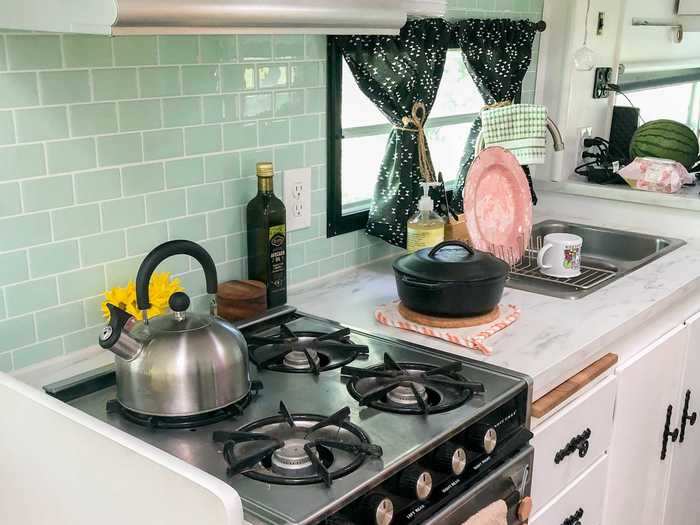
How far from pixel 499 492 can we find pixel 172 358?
2.11 ft

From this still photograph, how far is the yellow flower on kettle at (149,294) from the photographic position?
5.45 feet

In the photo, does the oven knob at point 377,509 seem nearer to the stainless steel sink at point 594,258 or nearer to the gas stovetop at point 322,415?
the gas stovetop at point 322,415

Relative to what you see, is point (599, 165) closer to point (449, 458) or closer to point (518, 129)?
point (518, 129)

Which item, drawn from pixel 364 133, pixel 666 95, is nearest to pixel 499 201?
pixel 364 133

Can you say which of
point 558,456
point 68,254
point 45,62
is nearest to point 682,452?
point 558,456

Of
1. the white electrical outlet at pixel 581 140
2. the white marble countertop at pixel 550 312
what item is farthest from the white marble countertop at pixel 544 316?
the white electrical outlet at pixel 581 140

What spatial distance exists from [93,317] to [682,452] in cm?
176

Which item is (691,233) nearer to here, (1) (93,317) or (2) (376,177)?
(2) (376,177)

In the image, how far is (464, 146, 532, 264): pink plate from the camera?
2.31 metres

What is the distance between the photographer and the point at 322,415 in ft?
4.76

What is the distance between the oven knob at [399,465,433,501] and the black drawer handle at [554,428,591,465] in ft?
1.80

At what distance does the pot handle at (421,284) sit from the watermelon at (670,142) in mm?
1486

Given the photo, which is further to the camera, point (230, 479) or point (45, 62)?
point (45, 62)

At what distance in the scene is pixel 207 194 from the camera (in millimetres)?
1866
